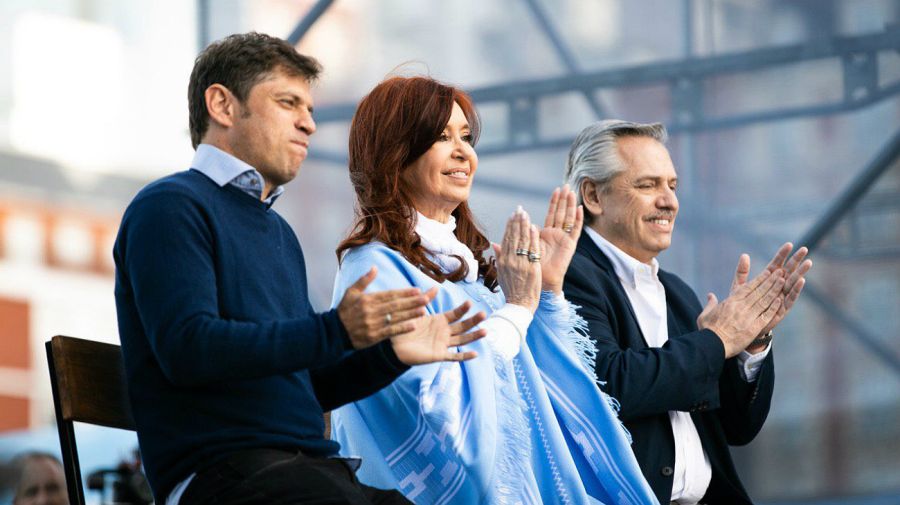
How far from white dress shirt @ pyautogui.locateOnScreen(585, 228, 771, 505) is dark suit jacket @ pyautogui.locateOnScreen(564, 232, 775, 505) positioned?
0.6 inches

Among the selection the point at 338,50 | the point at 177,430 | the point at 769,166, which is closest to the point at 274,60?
the point at 177,430

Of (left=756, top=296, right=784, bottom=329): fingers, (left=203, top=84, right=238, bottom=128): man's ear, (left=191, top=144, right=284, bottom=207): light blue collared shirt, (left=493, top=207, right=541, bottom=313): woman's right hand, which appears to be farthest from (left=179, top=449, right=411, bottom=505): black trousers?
(left=756, top=296, right=784, bottom=329): fingers

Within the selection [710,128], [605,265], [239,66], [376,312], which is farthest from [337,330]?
[710,128]

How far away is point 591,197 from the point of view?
9.96 feet

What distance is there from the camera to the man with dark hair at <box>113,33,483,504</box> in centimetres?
190

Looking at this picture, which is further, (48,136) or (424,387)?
(48,136)

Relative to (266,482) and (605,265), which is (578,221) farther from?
(266,482)

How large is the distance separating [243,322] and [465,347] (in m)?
0.64

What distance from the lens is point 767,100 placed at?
460 cm

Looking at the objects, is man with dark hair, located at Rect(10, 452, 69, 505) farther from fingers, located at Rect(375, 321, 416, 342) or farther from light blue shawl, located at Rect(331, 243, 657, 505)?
fingers, located at Rect(375, 321, 416, 342)

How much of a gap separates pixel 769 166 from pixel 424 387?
2.47 metres

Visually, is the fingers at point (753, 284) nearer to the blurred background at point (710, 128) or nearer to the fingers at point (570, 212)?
the fingers at point (570, 212)

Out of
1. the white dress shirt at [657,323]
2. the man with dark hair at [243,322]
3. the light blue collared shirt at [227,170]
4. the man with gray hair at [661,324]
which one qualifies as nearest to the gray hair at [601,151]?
the man with gray hair at [661,324]

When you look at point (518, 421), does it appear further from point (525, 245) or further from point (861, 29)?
point (861, 29)
